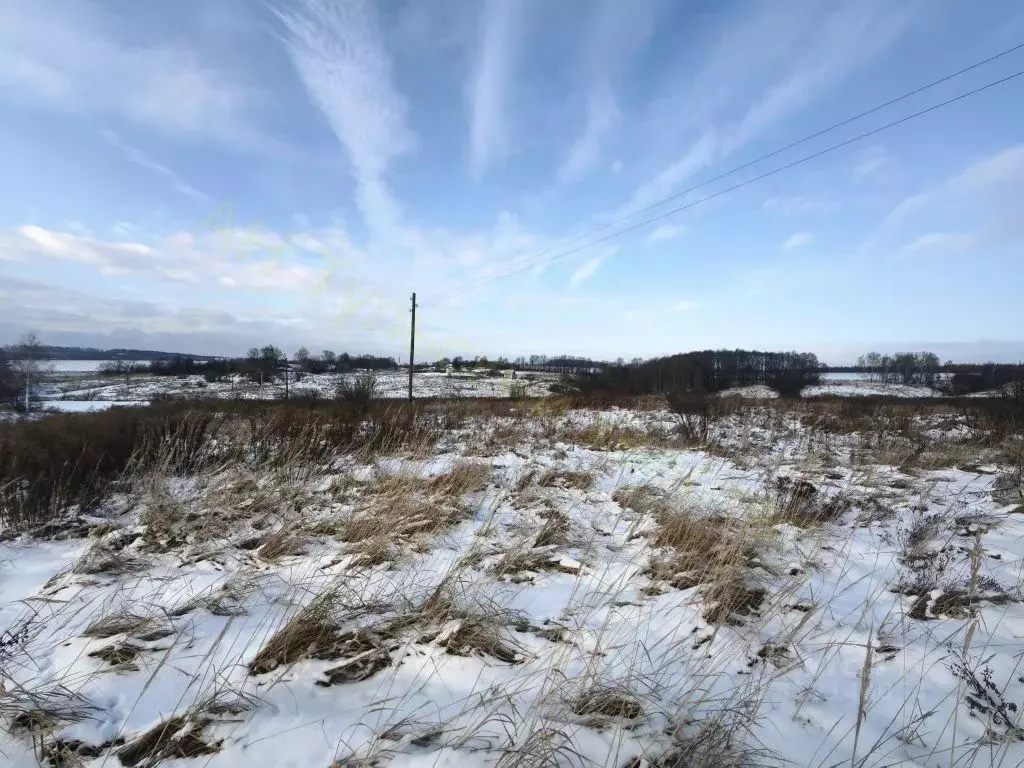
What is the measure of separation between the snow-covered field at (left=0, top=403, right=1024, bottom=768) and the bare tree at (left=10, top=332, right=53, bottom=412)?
40.8 metres

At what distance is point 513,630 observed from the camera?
2.61 m

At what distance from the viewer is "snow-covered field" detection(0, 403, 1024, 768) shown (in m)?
1.80

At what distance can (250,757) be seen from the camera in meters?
1.70

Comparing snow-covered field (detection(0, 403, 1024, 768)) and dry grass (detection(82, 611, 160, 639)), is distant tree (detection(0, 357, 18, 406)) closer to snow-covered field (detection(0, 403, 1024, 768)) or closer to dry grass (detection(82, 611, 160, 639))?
snow-covered field (detection(0, 403, 1024, 768))

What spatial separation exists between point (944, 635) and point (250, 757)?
3.83 meters

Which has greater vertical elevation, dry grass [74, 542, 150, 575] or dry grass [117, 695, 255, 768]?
dry grass [117, 695, 255, 768]

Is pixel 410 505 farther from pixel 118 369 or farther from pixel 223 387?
pixel 118 369

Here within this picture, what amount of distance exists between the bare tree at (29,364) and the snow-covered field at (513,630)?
40.8 metres

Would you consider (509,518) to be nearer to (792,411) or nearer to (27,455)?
(27,455)

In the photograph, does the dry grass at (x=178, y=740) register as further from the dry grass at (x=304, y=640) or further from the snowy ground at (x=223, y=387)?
the snowy ground at (x=223, y=387)

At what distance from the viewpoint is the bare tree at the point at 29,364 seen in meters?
33.2

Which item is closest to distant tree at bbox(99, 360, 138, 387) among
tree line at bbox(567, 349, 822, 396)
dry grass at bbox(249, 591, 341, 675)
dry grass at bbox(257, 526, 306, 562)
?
tree line at bbox(567, 349, 822, 396)

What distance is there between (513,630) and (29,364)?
53316mm

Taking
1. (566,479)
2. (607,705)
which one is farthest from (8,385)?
(607,705)
